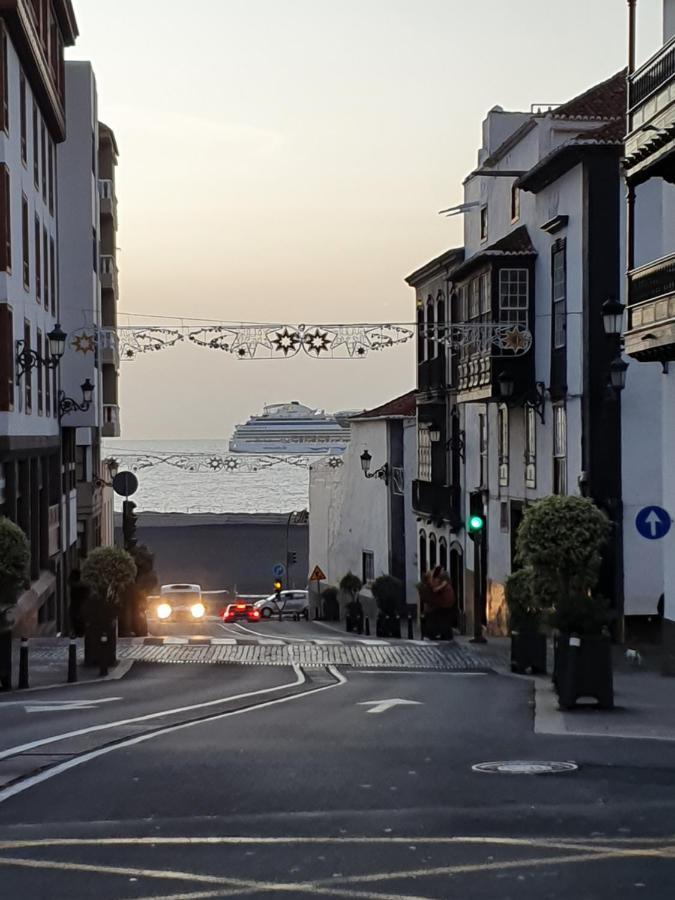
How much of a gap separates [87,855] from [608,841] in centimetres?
329

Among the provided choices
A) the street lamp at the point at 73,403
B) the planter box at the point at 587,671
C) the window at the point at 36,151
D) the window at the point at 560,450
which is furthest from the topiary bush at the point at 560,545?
the window at the point at 36,151

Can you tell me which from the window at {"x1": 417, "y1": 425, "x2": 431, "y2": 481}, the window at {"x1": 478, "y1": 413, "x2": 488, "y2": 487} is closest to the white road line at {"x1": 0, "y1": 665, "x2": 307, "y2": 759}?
the window at {"x1": 478, "y1": 413, "x2": 488, "y2": 487}

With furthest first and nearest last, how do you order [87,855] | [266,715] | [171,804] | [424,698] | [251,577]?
[251,577] < [424,698] < [266,715] < [171,804] < [87,855]

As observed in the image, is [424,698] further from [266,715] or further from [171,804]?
[171,804]

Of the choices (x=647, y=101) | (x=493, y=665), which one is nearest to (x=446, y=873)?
(x=647, y=101)

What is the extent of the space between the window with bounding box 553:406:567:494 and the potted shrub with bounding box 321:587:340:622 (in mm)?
26793

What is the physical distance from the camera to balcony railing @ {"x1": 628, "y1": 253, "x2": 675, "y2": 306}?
20.9 metres

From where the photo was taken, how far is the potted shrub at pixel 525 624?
22.8 m

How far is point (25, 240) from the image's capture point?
34562 mm

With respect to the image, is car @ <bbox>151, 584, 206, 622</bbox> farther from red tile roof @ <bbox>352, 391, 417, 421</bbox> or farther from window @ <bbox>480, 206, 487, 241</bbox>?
window @ <bbox>480, 206, 487, 241</bbox>

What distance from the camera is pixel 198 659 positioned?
2744 centimetres

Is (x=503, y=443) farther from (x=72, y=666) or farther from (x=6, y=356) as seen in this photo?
(x=72, y=666)

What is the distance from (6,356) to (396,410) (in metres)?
28.8

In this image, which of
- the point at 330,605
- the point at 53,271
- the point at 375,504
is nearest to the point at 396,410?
the point at 375,504
